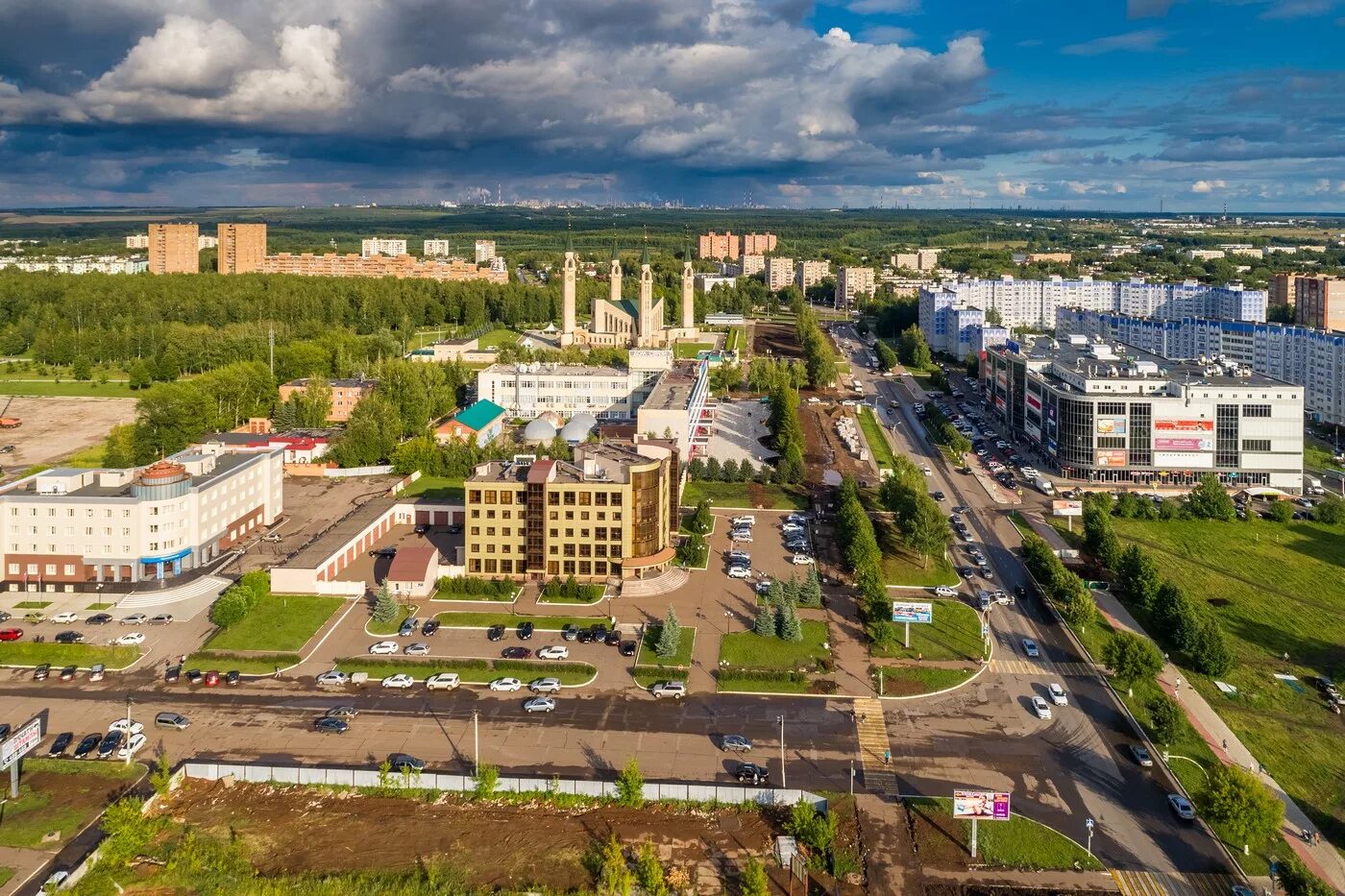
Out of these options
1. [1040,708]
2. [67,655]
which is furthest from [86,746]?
[1040,708]

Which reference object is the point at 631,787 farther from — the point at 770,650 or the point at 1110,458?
the point at 1110,458

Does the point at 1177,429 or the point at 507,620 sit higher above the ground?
the point at 1177,429

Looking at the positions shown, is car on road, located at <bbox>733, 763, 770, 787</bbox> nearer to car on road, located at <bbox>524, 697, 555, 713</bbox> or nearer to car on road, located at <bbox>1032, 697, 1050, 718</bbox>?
car on road, located at <bbox>524, 697, 555, 713</bbox>

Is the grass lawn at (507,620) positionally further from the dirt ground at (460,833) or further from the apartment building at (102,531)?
the apartment building at (102,531)

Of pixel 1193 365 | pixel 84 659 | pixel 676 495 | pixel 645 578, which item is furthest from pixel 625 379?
pixel 84 659

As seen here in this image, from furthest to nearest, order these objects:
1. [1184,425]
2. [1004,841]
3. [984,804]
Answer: [1184,425] → [1004,841] → [984,804]

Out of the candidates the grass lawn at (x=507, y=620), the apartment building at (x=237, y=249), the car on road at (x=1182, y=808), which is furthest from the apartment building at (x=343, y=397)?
the apartment building at (x=237, y=249)

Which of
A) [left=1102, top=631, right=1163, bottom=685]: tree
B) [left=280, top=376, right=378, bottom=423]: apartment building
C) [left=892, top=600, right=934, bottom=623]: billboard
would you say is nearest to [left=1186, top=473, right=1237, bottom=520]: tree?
[left=1102, top=631, right=1163, bottom=685]: tree
